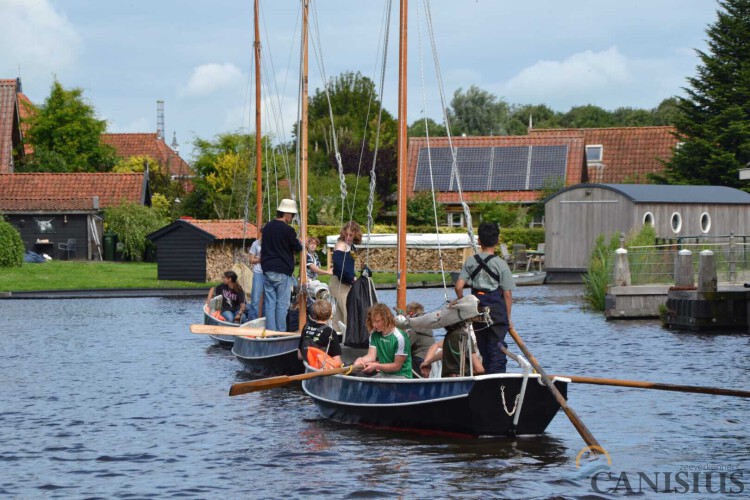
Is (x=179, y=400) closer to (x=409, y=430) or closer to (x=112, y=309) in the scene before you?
(x=409, y=430)

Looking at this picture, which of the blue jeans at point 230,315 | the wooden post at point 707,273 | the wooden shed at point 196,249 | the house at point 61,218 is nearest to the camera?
the blue jeans at point 230,315

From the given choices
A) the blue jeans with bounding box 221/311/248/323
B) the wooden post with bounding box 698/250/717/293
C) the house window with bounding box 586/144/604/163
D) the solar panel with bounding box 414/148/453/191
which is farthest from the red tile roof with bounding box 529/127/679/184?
the blue jeans with bounding box 221/311/248/323

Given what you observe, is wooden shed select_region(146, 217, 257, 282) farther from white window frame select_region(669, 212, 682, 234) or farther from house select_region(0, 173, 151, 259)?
white window frame select_region(669, 212, 682, 234)

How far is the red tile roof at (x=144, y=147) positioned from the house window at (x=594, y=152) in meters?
30.5

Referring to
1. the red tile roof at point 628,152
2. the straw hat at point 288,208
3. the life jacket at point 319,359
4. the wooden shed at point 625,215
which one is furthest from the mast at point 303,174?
the red tile roof at point 628,152

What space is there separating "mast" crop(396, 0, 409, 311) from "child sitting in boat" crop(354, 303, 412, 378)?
2.23 metres

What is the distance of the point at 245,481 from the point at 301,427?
10.3ft

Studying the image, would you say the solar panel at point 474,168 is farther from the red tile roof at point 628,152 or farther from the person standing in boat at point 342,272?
the person standing in boat at point 342,272

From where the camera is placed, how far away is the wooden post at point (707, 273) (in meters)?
25.3

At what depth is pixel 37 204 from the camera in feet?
→ 192

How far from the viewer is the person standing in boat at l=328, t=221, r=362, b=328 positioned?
16.6 metres

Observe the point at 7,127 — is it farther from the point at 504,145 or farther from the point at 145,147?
the point at 504,145

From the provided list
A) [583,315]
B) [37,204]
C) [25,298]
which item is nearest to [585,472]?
[583,315]

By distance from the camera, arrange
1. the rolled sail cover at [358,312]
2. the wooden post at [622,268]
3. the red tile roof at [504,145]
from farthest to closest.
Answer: the red tile roof at [504,145], the wooden post at [622,268], the rolled sail cover at [358,312]
